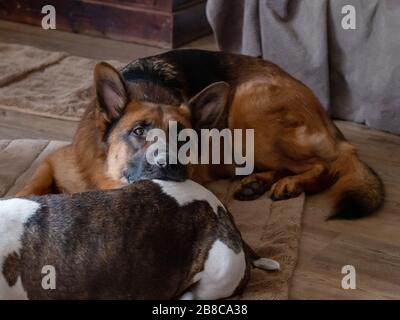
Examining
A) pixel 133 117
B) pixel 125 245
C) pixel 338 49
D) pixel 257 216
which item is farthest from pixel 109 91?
pixel 338 49

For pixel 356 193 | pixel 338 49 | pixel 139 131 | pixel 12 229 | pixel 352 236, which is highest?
pixel 338 49

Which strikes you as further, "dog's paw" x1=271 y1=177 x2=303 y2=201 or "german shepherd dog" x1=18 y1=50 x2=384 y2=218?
"dog's paw" x1=271 y1=177 x2=303 y2=201

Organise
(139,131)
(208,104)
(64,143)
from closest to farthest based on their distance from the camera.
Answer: (139,131)
(208,104)
(64,143)

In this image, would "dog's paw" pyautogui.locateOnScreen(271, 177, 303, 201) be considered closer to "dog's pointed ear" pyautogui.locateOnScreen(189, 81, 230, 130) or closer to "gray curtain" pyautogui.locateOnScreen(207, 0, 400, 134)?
"dog's pointed ear" pyautogui.locateOnScreen(189, 81, 230, 130)

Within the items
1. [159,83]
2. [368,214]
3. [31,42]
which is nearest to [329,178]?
[368,214]

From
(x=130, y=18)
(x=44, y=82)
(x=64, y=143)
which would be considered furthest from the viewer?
(x=130, y=18)

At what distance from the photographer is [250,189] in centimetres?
271

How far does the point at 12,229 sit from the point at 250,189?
116 centimetres

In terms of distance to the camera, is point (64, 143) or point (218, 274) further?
point (64, 143)

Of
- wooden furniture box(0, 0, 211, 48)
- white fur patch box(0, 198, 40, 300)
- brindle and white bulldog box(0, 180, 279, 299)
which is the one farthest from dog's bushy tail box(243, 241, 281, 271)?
wooden furniture box(0, 0, 211, 48)

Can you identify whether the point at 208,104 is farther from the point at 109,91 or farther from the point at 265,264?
the point at 265,264

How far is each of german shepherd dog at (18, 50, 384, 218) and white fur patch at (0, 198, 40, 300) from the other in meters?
0.44

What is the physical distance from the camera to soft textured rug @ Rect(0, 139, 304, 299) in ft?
6.97

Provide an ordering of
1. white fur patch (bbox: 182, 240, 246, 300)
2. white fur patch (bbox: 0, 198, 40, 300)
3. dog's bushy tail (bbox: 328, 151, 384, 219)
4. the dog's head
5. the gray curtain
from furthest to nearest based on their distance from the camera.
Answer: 1. the gray curtain
2. dog's bushy tail (bbox: 328, 151, 384, 219)
3. the dog's head
4. white fur patch (bbox: 182, 240, 246, 300)
5. white fur patch (bbox: 0, 198, 40, 300)
